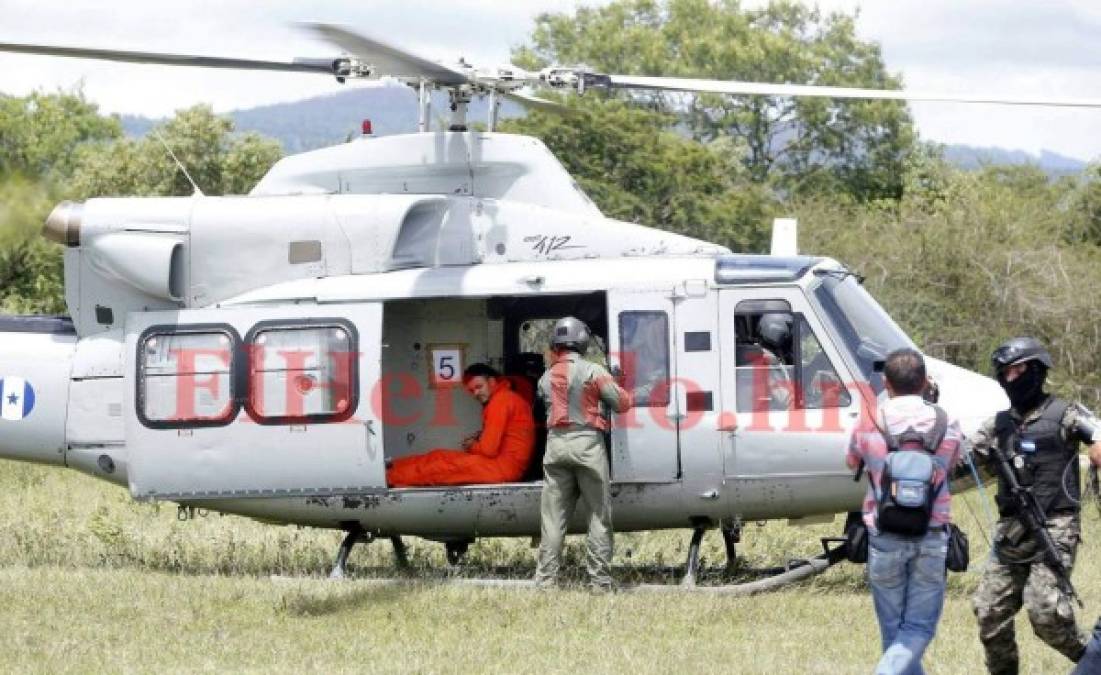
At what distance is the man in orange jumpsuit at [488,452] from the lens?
11.6 meters

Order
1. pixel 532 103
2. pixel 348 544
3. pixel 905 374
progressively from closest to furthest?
pixel 905 374, pixel 348 544, pixel 532 103

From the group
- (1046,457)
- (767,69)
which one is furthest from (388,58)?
(767,69)

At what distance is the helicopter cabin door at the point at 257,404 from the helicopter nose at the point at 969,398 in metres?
3.49

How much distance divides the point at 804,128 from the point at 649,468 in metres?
58.6

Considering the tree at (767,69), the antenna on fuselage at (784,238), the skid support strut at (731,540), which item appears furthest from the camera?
the tree at (767,69)

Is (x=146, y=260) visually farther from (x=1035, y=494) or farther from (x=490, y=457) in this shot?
(x=1035, y=494)

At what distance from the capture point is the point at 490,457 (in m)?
11.6

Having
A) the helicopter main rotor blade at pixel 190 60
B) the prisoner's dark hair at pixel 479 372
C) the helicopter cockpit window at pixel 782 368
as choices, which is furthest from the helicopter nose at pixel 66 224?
the helicopter cockpit window at pixel 782 368

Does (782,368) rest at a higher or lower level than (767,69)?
lower

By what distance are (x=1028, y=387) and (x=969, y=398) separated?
3002mm

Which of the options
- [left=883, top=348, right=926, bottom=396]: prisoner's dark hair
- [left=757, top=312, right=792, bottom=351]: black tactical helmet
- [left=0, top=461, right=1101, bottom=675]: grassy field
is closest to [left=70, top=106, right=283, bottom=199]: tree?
[left=0, top=461, right=1101, bottom=675]: grassy field

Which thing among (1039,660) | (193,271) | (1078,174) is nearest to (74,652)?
(193,271)

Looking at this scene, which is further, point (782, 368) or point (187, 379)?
point (187, 379)

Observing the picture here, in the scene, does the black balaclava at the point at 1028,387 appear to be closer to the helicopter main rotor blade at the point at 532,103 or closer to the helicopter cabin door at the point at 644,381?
the helicopter cabin door at the point at 644,381
